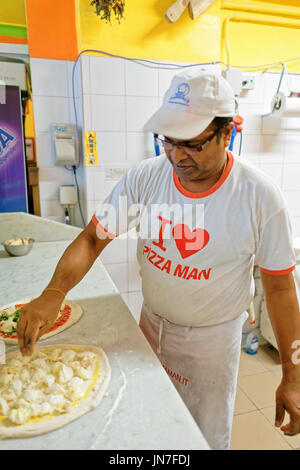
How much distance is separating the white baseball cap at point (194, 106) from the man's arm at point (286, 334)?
22.1 inches

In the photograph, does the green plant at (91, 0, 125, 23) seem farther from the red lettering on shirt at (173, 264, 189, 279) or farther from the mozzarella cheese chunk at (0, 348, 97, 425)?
the mozzarella cheese chunk at (0, 348, 97, 425)

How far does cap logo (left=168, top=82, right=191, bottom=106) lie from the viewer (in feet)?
3.40

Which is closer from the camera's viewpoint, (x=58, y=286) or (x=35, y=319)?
(x=35, y=319)

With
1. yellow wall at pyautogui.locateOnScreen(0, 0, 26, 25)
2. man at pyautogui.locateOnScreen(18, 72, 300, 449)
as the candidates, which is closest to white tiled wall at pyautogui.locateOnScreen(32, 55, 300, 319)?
yellow wall at pyautogui.locateOnScreen(0, 0, 26, 25)

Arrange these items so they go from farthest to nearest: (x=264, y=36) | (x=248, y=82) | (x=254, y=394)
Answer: (x=264, y=36) < (x=248, y=82) < (x=254, y=394)

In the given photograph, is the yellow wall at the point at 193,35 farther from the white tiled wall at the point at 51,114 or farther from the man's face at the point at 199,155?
the man's face at the point at 199,155

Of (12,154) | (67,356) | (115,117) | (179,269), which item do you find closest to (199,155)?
(179,269)

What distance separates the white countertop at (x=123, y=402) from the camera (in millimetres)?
737

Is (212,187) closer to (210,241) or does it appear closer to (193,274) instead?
(210,241)

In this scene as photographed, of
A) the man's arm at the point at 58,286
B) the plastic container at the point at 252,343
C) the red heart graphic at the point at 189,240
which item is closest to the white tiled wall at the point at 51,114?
the man's arm at the point at 58,286

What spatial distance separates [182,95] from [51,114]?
66.4 inches

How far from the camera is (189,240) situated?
1.18 meters

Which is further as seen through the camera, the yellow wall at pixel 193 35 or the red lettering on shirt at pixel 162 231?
the yellow wall at pixel 193 35

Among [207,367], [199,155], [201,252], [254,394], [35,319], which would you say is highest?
[199,155]
